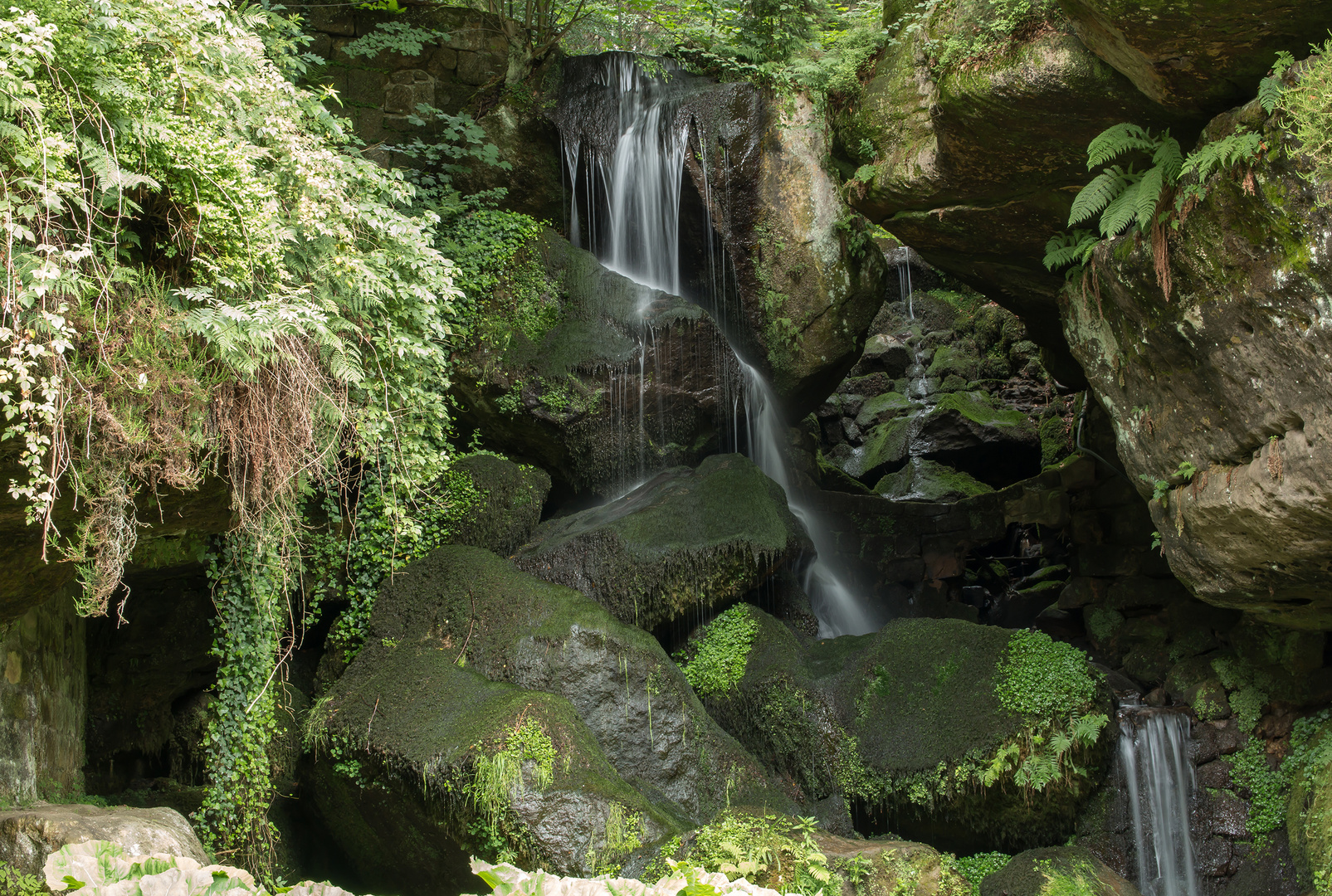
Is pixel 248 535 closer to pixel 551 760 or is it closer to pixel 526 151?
pixel 551 760

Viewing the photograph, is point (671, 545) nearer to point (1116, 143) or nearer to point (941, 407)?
point (1116, 143)

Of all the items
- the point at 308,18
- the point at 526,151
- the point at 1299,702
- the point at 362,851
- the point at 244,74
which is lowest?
the point at 362,851

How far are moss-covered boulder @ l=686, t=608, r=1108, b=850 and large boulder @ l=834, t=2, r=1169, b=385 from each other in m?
3.76

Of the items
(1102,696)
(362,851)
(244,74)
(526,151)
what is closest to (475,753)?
(362,851)

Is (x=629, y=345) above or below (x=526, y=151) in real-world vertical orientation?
below

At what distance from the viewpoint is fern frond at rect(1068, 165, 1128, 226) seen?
6297 millimetres

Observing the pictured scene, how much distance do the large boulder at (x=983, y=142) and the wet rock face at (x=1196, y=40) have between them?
376mm

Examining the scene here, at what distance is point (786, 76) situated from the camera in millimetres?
11734

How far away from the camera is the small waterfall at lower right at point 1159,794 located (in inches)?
328

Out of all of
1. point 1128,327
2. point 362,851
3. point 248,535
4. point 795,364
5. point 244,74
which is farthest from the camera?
point 795,364

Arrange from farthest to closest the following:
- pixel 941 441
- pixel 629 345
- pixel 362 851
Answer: pixel 941 441 < pixel 629 345 < pixel 362 851

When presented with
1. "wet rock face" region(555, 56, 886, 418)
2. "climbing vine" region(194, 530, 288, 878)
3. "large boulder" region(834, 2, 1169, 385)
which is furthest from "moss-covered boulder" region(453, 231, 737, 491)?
"climbing vine" region(194, 530, 288, 878)

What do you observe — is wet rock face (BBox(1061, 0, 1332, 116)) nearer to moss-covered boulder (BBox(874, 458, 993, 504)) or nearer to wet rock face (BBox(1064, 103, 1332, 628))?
wet rock face (BBox(1064, 103, 1332, 628))

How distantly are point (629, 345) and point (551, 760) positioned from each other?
5.17m
